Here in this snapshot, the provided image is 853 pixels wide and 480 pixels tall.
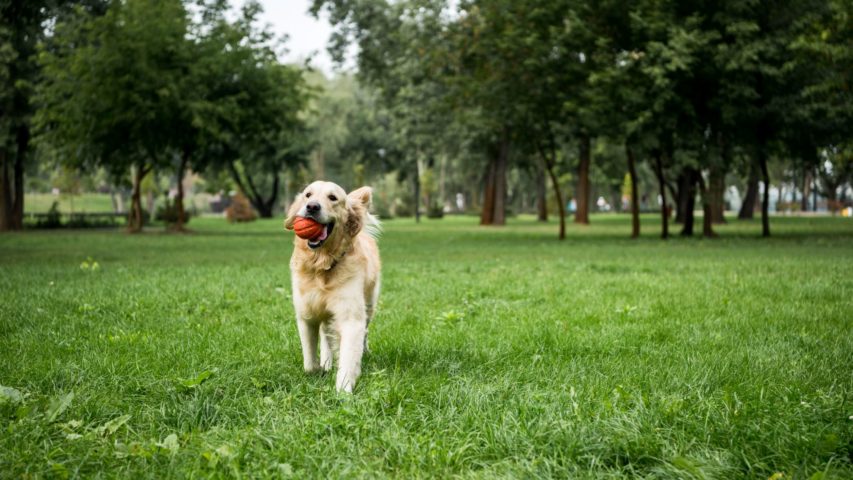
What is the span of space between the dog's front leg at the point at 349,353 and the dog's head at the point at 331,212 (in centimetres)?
58

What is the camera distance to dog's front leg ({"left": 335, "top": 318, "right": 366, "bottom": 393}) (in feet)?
15.7

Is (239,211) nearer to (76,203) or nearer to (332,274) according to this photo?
(332,274)

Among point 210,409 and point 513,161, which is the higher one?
point 513,161

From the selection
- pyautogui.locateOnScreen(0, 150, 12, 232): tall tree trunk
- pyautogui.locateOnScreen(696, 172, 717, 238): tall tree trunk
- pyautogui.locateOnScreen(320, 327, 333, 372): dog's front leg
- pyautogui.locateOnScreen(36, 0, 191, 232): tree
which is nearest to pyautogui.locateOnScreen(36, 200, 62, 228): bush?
pyautogui.locateOnScreen(0, 150, 12, 232): tall tree trunk

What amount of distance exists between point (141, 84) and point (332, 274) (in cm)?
2560

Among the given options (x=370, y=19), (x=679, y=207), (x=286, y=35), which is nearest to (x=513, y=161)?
(x=679, y=207)

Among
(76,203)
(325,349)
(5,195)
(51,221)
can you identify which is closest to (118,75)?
(5,195)

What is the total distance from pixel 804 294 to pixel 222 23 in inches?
1127

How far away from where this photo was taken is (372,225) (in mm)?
5938

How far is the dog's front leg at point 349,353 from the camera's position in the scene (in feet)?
15.7

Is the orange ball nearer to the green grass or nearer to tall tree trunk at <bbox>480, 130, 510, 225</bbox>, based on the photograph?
tall tree trunk at <bbox>480, 130, 510, 225</bbox>

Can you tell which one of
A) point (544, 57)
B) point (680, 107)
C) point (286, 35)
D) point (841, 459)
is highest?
point (286, 35)

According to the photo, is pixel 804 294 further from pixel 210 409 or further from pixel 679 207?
pixel 679 207

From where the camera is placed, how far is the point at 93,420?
4.13 m
